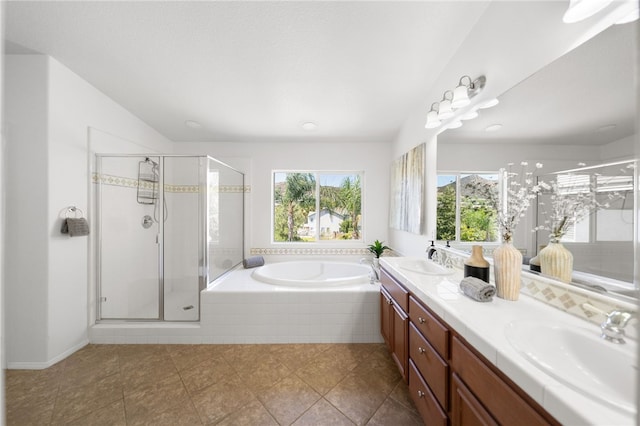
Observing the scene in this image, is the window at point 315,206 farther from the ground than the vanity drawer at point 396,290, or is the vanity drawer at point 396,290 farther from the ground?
the window at point 315,206

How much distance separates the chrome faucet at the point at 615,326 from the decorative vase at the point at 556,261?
27cm

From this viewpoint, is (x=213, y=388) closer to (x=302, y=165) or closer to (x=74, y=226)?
(x=74, y=226)

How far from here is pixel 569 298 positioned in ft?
3.25

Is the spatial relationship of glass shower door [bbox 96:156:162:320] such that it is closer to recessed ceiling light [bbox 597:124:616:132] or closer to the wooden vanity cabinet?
the wooden vanity cabinet

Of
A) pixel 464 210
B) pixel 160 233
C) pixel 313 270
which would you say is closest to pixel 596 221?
pixel 464 210

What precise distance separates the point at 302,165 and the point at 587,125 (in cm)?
291

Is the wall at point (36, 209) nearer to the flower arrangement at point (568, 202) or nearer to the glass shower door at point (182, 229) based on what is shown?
the glass shower door at point (182, 229)

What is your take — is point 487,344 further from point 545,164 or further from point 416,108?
point 416,108

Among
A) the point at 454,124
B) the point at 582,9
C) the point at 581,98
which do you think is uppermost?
the point at 582,9

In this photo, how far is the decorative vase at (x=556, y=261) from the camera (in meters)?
1.03

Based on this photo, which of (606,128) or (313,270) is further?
(313,270)

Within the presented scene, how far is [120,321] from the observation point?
2279 mm

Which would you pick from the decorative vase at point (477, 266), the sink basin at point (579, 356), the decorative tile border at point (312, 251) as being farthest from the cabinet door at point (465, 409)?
the decorative tile border at point (312, 251)

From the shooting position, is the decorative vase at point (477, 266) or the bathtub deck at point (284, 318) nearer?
the decorative vase at point (477, 266)
